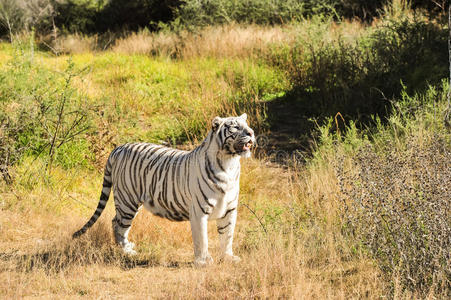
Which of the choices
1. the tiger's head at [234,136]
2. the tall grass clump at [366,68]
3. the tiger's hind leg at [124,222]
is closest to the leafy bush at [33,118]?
the tiger's hind leg at [124,222]

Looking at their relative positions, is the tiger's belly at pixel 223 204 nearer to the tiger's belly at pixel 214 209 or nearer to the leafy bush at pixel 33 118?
the tiger's belly at pixel 214 209

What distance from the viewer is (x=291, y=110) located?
30.0ft

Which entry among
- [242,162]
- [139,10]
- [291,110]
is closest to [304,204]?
[242,162]

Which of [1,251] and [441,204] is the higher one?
[441,204]

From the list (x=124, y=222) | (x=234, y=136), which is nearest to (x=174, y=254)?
(x=124, y=222)

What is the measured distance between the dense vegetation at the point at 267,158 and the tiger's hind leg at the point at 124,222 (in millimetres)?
116

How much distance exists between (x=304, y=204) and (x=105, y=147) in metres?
3.11

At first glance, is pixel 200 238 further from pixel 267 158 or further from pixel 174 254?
pixel 267 158

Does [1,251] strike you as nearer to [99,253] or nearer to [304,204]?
[99,253]

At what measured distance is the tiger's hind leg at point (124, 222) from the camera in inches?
193

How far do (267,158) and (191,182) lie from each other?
3202mm

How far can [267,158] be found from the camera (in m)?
7.34

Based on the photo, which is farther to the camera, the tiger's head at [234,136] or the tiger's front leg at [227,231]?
the tiger's front leg at [227,231]

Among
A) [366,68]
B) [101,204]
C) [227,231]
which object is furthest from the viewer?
[366,68]
